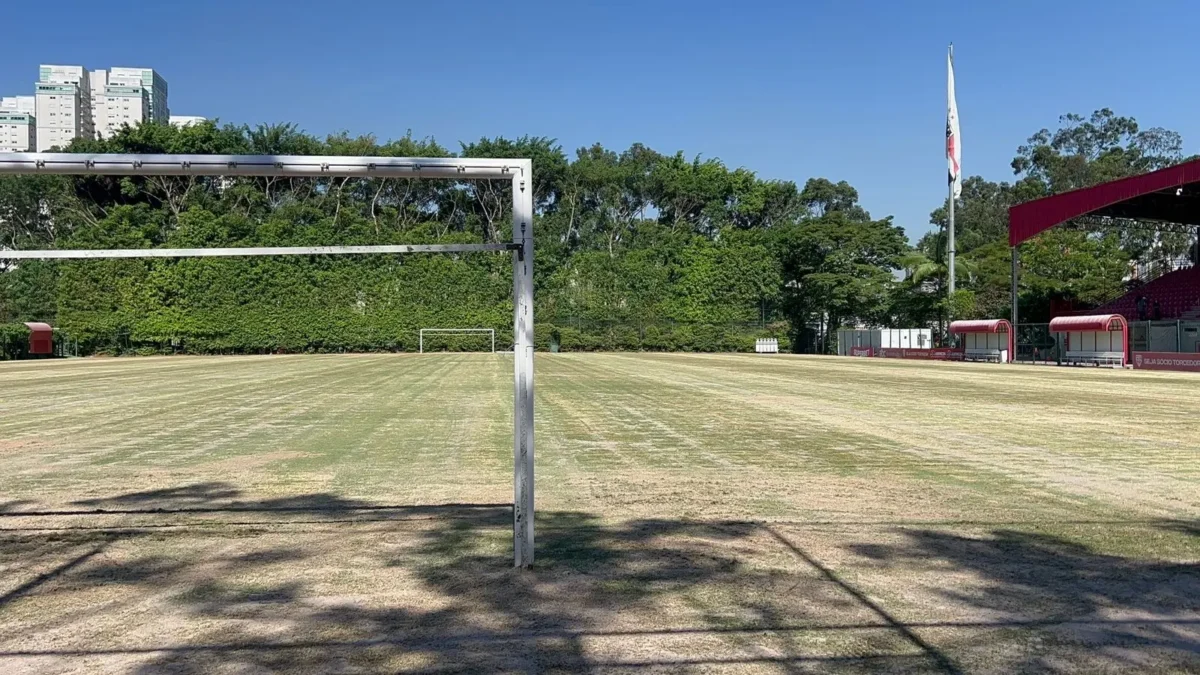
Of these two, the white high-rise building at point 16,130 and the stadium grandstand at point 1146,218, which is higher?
the white high-rise building at point 16,130

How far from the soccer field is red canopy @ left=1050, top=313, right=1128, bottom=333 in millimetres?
26959

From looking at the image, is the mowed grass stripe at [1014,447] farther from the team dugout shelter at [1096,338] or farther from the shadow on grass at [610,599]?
the team dugout shelter at [1096,338]

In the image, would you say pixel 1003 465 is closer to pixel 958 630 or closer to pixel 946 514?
pixel 946 514

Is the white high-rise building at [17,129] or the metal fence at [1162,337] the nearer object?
the metal fence at [1162,337]

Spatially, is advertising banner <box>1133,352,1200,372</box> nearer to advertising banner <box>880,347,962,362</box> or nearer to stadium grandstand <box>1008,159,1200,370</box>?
stadium grandstand <box>1008,159,1200,370</box>

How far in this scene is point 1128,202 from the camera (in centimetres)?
4231

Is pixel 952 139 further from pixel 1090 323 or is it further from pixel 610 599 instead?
pixel 610 599

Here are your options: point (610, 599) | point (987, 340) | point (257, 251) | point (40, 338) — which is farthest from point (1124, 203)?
point (40, 338)

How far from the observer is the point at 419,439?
39.8 ft

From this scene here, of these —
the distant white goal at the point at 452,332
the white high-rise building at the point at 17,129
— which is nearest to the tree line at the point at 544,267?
the distant white goal at the point at 452,332

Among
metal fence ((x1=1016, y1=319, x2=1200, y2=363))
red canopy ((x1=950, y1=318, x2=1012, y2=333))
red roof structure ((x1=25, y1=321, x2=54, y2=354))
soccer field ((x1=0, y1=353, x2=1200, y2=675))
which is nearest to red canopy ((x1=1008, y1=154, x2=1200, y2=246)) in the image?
red canopy ((x1=950, y1=318, x2=1012, y2=333))

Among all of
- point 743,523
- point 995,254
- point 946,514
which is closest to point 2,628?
point 743,523

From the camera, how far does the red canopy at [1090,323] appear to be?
36.8m

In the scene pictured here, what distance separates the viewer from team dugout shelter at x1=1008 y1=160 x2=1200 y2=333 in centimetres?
3678
